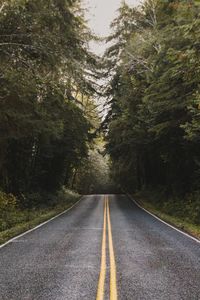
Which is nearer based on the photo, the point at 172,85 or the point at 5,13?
the point at 5,13

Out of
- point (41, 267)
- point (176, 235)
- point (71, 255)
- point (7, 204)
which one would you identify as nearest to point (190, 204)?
point (176, 235)

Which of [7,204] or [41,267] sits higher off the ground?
[7,204]

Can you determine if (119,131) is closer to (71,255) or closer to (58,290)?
(71,255)

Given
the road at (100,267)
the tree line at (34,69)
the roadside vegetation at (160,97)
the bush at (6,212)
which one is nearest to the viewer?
the road at (100,267)

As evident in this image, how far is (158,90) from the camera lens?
2042cm

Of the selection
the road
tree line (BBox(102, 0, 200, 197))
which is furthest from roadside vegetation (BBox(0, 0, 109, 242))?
tree line (BBox(102, 0, 200, 197))

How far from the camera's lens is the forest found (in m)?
15.3

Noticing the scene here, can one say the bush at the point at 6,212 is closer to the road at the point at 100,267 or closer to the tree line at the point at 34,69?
the tree line at the point at 34,69

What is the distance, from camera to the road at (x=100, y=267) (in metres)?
6.88

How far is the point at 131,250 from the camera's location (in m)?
11.3

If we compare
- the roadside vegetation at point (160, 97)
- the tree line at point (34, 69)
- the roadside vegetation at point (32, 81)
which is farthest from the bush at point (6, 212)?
the roadside vegetation at point (160, 97)

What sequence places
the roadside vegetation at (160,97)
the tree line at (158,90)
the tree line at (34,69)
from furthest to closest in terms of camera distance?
the roadside vegetation at (160,97)
the tree line at (34,69)
the tree line at (158,90)

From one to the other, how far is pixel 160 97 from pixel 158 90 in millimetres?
1431

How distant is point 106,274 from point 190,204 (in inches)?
623
